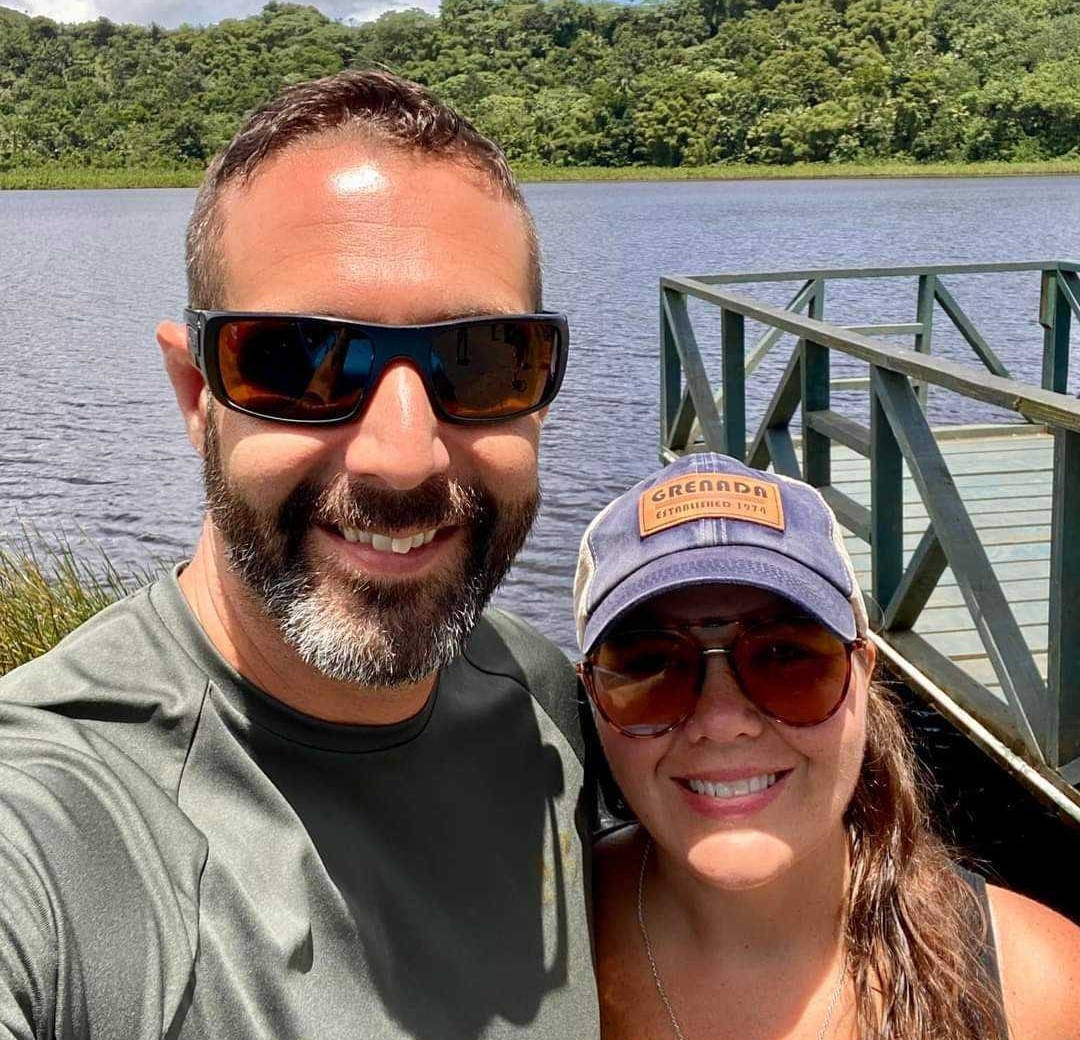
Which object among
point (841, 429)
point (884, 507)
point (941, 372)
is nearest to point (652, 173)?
point (841, 429)

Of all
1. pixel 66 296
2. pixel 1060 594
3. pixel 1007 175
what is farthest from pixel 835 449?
pixel 1007 175

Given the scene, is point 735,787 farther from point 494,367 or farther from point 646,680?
point 494,367

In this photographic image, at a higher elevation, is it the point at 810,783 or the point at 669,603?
the point at 669,603

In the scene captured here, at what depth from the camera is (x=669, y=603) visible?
1.85m

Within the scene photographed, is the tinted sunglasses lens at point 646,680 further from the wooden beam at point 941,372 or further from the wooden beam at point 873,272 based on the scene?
the wooden beam at point 873,272

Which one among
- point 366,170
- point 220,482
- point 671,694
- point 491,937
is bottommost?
point 491,937

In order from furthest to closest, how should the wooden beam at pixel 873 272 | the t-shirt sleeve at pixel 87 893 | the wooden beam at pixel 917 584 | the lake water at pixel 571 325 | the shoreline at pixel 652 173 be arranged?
1. the shoreline at pixel 652 173
2. the lake water at pixel 571 325
3. the wooden beam at pixel 873 272
4. the wooden beam at pixel 917 584
5. the t-shirt sleeve at pixel 87 893

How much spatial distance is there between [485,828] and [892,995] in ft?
2.29

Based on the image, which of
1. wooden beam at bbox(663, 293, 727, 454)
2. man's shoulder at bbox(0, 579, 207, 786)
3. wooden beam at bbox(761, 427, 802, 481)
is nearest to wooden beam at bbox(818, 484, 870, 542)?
wooden beam at bbox(761, 427, 802, 481)

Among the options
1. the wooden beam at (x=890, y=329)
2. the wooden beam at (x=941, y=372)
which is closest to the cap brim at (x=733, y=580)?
the wooden beam at (x=941, y=372)

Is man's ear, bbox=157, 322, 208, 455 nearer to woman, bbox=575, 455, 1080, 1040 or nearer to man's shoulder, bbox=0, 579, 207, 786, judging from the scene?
man's shoulder, bbox=0, 579, 207, 786

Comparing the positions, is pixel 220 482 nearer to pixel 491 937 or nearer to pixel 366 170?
pixel 366 170

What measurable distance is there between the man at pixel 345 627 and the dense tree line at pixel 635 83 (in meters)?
65.0

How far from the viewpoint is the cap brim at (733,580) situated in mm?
1762
